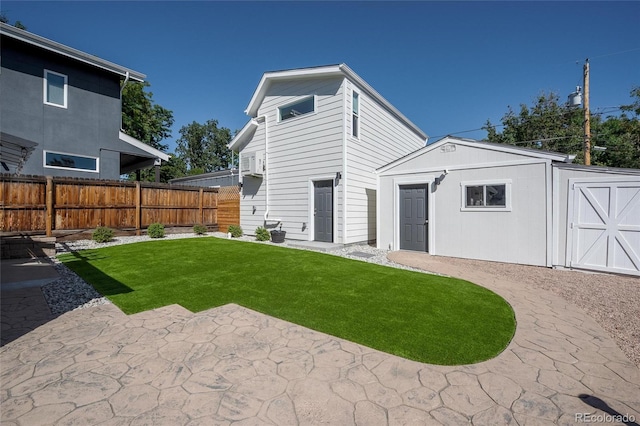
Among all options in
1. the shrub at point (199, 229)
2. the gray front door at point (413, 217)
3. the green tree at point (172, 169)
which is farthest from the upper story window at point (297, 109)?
the green tree at point (172, 169)

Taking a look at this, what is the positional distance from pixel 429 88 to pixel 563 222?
1372 centimetres

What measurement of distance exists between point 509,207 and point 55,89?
16512mm

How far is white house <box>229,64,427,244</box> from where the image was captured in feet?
30.8

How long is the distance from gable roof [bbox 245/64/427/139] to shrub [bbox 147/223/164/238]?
6.27 meters

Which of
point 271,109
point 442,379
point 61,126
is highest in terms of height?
point 271,109

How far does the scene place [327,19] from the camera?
35.0 ft

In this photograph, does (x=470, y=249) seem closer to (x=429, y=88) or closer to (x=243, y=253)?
(x=243, y=253)

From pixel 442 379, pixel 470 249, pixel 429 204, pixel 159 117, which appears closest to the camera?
pixel 442 379

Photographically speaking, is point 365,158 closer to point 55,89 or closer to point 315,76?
point 315,76

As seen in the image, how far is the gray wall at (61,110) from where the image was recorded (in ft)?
31.8

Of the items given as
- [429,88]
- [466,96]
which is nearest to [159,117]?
[429,88]

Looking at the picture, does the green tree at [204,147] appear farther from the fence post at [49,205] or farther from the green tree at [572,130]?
the green tree at [572,130]

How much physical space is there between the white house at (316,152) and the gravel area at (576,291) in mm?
2666

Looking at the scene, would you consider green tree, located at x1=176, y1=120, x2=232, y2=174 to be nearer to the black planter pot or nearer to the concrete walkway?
the black planter pot
